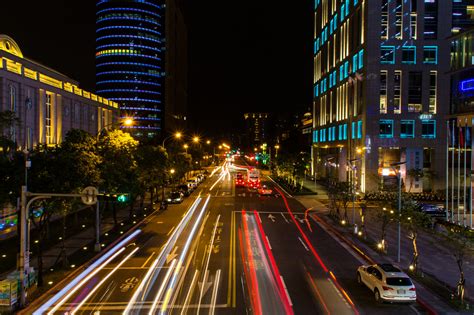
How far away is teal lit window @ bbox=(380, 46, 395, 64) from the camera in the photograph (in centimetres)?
6431

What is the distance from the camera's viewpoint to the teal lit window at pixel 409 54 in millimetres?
64062

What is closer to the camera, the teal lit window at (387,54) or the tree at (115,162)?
the tree at (115,162)

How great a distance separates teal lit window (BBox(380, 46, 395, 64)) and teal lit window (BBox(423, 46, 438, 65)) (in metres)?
4.76

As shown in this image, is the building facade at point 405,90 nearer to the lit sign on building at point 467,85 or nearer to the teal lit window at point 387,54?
the teal lit window at point 387,54

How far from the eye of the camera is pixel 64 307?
18406mm

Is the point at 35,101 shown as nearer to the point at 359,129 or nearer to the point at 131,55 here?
the point at 359,129

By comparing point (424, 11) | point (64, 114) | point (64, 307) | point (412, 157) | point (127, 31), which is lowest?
point (64, 307)

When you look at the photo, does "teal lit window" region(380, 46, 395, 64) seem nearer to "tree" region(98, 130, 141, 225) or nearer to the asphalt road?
the asphalt road

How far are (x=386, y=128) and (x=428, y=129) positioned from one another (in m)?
6.42

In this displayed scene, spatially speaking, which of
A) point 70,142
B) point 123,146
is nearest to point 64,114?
point 123,146

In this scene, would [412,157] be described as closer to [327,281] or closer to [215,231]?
[215,231]

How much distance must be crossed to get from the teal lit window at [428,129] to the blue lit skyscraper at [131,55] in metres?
118

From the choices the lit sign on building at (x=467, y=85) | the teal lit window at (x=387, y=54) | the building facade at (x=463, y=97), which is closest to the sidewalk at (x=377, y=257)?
the building facade at (x=463, y=97)

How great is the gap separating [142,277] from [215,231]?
13.7 meters
